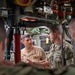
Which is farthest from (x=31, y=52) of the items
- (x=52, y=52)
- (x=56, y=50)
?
(x=56, y=50)

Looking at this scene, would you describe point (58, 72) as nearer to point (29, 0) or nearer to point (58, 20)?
point (29, 0)

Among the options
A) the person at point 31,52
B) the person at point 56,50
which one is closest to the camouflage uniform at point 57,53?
the person at point 56,50

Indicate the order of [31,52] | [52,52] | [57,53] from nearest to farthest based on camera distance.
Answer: [57,53], [52,52], [31,52]

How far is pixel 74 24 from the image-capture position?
185cm

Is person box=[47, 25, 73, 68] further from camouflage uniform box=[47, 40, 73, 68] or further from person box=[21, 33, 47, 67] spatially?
person box=[21, 33, 47, 67]

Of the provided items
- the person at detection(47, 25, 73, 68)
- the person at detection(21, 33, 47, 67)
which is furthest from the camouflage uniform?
the person at detection(21, 33, 47, 67)

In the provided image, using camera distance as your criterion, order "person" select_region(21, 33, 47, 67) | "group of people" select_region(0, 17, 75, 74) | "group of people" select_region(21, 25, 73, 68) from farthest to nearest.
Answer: "person" select_region(21, 33, 47, 67)
"group of people" select_region(21, 25, 73, 68)
"group of people" select_region(0, 17, 75, 74)

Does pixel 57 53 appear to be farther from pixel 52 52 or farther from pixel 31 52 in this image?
pixel 31 52

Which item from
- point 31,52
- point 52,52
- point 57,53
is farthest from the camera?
point 31,52

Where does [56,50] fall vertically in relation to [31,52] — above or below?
above

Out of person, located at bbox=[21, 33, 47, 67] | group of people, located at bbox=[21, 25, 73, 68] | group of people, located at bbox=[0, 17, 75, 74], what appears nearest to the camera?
group of people, located at bbox=[0, 17, 75, 74]

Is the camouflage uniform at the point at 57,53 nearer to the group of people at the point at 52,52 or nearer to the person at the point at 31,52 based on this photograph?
the group of people at the point at 52,52

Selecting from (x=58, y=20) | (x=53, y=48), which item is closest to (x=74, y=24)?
(x=58, y=20)

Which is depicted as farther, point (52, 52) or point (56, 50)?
point (52, 52)
